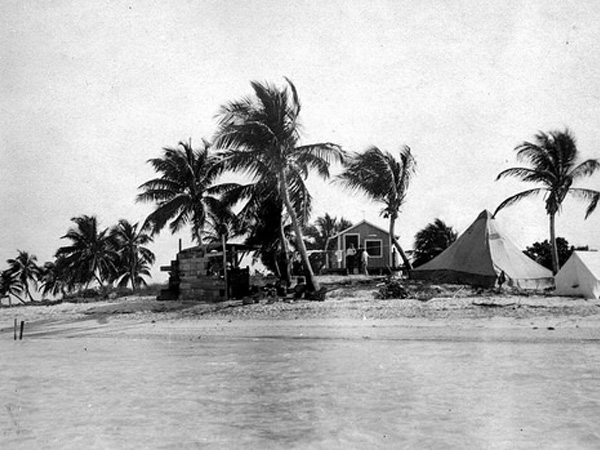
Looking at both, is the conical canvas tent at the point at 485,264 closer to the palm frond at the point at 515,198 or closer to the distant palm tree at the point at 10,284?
the palm frond at the point at 515,198

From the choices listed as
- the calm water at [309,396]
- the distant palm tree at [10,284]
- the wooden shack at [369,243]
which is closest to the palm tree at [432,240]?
the wooden shack at [369,243]

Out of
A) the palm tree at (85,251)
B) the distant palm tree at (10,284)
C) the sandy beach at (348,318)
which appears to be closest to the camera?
the sandy beach at (348,318)

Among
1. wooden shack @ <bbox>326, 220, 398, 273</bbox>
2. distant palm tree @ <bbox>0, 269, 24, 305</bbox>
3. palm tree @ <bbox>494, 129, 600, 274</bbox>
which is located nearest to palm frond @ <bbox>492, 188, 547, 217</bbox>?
palm tree @ <bbox>494, 129, 600, 274</bbox>

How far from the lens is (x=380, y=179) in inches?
949

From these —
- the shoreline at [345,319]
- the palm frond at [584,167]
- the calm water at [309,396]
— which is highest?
the palm frond at [584,167]

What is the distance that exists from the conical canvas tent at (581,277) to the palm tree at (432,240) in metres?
12.9

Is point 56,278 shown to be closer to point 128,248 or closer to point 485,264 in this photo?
point 128,248

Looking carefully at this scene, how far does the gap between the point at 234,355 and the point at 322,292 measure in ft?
23.7

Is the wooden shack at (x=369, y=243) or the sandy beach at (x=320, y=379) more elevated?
the wooden shack at (x=369, y=243)

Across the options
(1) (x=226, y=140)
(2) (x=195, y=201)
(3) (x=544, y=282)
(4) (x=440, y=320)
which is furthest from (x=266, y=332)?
(2) (x=195, y=201)

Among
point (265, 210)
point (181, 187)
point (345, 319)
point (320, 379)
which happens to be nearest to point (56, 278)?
point (181, 187)

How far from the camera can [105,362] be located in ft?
32.1

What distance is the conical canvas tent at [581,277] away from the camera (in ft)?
52.3

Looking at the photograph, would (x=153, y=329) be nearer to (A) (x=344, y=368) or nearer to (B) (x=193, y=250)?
(B) (x=193, y=250)
